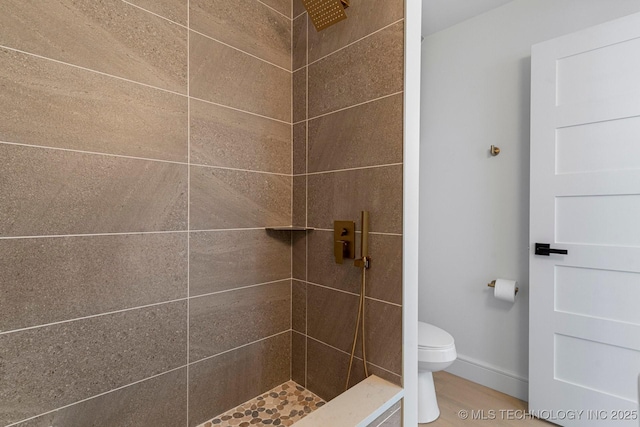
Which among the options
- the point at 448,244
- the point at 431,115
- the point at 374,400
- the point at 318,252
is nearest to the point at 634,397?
the point at 448,244

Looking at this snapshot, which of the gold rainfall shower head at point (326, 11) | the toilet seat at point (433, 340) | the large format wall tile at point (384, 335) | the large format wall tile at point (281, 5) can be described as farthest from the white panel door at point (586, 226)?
the large format wall tile at point (281, 5)

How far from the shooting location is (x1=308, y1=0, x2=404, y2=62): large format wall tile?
3.85ft

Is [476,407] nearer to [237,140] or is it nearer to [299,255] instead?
[299,255]

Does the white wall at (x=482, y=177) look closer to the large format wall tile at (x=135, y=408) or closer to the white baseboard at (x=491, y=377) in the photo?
the white baseboard at (x=491, y=377)

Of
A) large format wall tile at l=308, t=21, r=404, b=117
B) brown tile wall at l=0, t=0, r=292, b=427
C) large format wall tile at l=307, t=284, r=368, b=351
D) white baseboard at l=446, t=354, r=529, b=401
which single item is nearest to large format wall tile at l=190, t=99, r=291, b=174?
brown tile wall at l=0, t=0, r=292, b=427

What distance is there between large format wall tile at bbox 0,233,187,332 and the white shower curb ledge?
0.67 meters

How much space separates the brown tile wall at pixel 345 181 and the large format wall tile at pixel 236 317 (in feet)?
0.25

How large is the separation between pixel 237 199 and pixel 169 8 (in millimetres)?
769

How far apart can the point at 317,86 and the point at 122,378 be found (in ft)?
4.61

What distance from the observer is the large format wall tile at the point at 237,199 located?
1.26 m

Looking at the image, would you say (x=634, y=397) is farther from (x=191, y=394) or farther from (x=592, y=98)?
(x=191, y=394)

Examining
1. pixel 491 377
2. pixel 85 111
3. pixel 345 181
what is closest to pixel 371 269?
pixel 345 181

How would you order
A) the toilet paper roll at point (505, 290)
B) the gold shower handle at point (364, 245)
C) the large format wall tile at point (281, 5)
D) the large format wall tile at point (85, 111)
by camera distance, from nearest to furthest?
the large format wall tile at point (85, 111) < the gold shower handle at point (364, 245) < the large format wall tile at point (281, 5) < the toilet paper roll at point (505, 290)

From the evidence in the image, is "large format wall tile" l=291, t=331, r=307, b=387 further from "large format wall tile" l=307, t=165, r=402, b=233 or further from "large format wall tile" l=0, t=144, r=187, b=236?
"large format wall tile" l=0, t=144, r=187, b=236
